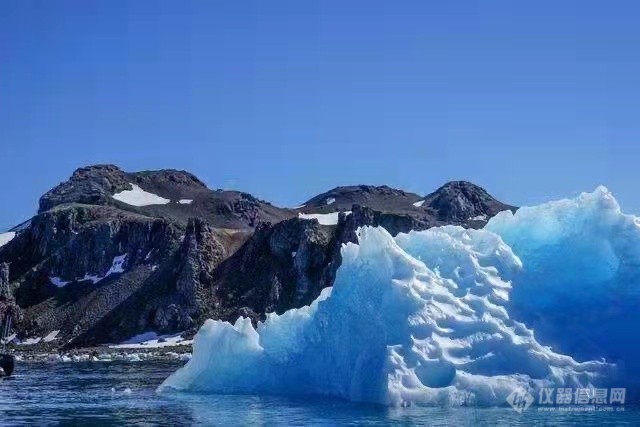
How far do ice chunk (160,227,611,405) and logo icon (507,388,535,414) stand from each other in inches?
11.3

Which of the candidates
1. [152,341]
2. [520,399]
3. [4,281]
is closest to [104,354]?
[152,341]

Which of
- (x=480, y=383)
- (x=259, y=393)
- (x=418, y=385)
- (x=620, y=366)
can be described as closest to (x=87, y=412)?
(x=259, y=393)

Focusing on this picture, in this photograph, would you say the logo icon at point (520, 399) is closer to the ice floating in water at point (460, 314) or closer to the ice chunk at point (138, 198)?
the ice floating in water at point (460, 314)

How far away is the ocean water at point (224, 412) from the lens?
2873cm

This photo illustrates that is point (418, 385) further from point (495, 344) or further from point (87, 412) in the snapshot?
point (87, 412)

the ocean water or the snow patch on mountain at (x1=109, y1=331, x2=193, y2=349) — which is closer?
the ocean water

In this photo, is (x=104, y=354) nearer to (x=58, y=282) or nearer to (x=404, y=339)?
(x=58, y=282)

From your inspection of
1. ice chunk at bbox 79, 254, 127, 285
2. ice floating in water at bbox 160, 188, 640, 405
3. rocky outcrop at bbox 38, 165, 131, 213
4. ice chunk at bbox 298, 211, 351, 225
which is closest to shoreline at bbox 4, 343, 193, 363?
ice chunk at bbox 79, 254, 127, 285

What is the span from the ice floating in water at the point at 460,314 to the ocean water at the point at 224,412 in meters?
1.29

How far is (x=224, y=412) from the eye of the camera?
33.6 meters

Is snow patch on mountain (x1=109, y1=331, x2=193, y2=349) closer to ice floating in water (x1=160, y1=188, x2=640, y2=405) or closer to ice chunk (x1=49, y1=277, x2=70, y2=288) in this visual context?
ice chunk (x1=49, y1=277, x2=70, y2=288)

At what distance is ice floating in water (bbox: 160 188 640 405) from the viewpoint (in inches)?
1262

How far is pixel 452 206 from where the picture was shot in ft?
541

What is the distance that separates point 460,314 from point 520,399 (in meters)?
4.32
